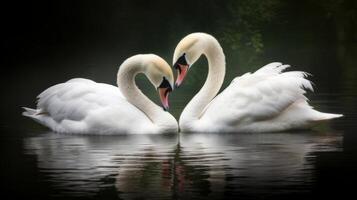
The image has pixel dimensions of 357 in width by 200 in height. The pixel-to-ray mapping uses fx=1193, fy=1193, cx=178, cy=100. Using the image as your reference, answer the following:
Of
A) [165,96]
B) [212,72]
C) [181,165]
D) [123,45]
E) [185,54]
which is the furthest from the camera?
[123,45]

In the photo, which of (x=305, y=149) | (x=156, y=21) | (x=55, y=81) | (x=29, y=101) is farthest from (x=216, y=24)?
(x=305, y=149)

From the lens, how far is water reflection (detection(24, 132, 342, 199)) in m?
10.9

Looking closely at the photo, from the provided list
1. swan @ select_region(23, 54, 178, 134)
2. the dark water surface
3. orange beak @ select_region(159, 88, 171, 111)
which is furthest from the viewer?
orange beak @ select_region(159, 88, 171, 111)

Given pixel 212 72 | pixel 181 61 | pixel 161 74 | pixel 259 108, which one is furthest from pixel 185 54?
pixel 259 108

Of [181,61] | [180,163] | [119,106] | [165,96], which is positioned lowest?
[180,163]

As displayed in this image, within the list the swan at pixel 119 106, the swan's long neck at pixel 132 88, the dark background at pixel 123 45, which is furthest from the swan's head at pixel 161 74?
the dark background at pixel 123 45

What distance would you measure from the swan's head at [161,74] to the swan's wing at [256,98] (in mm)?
601

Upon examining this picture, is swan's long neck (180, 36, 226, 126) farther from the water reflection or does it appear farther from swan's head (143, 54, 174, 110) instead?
the water reflection

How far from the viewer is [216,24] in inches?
1410

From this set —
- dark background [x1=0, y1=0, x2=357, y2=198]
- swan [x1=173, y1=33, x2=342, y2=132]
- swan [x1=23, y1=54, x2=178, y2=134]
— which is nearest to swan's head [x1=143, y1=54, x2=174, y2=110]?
swan [x1=23, y1=54, x2=178, y2=134]

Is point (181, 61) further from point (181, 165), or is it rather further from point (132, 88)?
point (181, 165)

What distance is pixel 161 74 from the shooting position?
48.8ft

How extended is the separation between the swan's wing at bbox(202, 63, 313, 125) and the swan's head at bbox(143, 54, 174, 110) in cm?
60

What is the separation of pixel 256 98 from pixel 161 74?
1223mm
